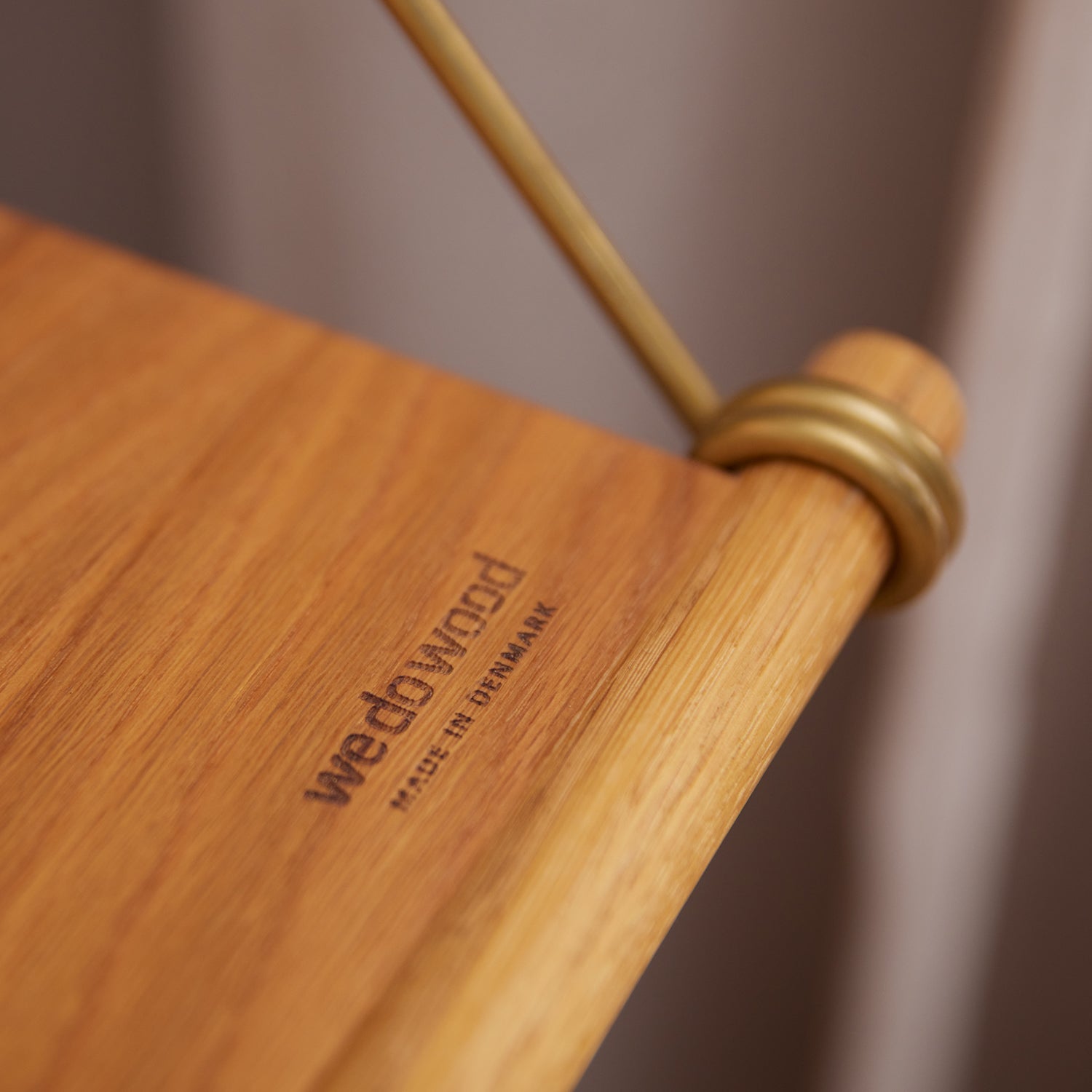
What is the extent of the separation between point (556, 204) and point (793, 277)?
0.32m

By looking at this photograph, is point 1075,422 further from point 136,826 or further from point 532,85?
point 136,826

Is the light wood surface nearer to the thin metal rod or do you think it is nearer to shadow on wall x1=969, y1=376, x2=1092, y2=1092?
the thin metal rod

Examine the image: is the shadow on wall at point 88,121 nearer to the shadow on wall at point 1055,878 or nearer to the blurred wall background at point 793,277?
the blurred wall background at point 793,277

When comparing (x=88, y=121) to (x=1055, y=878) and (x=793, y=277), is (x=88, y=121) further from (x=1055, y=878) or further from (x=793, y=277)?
(x=1055, y=878)

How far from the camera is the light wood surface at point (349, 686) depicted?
21 centimetres

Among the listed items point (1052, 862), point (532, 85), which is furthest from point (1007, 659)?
point (532, 85)

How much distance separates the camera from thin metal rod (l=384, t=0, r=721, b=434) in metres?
0.34

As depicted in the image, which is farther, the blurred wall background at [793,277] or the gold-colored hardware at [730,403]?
the blurred wall background at [793,277]

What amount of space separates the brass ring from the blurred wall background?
0.30m

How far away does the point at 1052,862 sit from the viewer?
2.26 feet

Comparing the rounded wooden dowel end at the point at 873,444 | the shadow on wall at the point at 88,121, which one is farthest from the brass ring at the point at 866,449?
the shadow on wall at the point at 88,121

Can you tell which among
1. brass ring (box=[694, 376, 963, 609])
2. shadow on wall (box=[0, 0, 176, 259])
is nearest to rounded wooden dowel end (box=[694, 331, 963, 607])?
brass ring (box=[694, 376, 963, 609])

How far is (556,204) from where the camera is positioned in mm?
349

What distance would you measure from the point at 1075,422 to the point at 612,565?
40 cm
